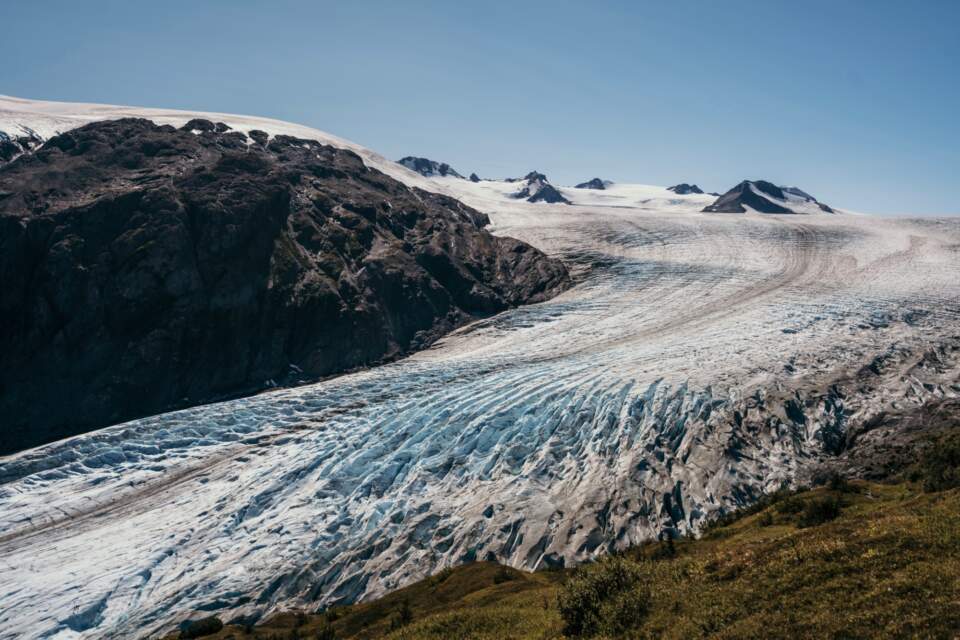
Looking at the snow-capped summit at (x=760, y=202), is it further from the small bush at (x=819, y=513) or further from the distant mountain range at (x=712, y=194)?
the small bush at (x=819, y=513)

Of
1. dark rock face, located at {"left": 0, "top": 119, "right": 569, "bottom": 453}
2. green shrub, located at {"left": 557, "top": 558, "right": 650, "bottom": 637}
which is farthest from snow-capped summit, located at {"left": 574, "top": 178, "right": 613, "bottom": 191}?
green shrub, located at {"left": 557, "top": 558, "right": 650, "bottom": 637}

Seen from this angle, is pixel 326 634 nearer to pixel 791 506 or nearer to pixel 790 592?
pixel 790 592

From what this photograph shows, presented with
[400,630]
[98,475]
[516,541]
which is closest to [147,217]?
[98,475]

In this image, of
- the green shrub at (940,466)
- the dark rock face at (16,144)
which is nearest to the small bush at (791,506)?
the green shrub at (940,466)

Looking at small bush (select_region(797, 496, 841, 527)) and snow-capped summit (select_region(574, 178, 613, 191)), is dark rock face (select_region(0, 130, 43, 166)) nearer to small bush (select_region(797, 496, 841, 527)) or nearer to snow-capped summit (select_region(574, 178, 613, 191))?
small bush (select_region(797, 496, 841, 527))

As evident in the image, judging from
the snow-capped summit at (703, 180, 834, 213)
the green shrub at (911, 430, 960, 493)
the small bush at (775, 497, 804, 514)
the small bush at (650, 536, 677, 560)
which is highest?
the snow-capped summit at (703, 180, 834, 213)
